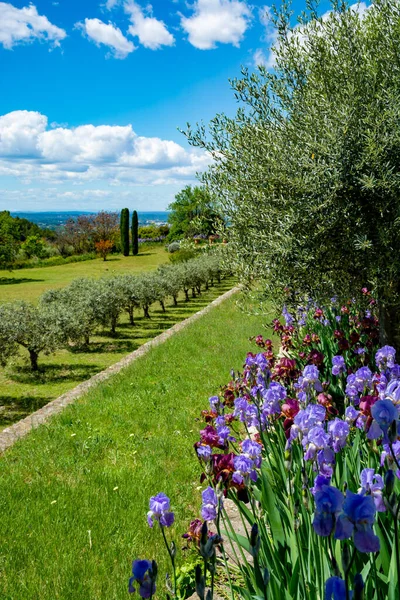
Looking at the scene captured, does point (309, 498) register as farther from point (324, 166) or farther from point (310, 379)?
point (324, 166)

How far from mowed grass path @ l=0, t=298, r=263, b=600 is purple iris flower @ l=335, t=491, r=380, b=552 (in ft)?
7.46

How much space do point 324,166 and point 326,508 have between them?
3682 mm

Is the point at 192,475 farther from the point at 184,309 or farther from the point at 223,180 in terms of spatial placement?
the point at 184,309

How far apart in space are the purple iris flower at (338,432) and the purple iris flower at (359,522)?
1.01 meters

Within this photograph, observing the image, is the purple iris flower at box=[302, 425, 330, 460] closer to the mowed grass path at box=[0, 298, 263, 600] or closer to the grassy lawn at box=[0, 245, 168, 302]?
the mowed grass path at box=[0, 298, 263, 600]

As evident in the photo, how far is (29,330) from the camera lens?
37.6ft

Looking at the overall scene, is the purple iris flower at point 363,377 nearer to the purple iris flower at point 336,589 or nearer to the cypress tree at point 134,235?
the purple iris flower at point 336,589

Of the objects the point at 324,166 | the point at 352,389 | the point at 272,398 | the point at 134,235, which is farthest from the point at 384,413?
the point at 134,235

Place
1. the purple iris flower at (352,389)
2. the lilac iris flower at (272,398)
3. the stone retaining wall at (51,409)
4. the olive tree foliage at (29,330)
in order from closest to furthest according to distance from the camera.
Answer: the lilac iris flower at (272,398)
the purple iris flower at (352,389)
the stone retaining wall at (51,409)
the olive tree foliage at (29,330)

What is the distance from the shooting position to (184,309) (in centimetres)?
2162

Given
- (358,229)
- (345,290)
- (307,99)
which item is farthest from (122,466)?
(307,99)

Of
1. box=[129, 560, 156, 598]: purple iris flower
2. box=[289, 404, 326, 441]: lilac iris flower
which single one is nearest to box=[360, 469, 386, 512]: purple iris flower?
box=[289, 404, 326, 441]: lilac iris flower

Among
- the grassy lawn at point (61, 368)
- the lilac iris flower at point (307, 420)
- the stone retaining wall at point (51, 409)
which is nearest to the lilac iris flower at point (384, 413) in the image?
the lilac iris flower at point (307, 420)

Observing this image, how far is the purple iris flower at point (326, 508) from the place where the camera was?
1.35 m
